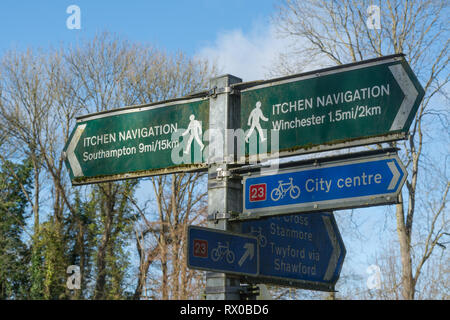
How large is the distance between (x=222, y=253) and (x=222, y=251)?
1 cm

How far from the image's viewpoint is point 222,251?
15.3 ft

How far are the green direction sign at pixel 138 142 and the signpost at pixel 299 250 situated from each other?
0.70 m

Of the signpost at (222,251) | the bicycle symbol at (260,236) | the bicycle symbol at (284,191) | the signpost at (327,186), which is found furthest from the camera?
the bicycle symbol at (260,236)

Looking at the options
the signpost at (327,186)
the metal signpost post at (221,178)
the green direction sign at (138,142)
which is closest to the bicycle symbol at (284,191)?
the signpost at (327,186)

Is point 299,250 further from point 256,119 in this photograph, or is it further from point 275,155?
point 256,119

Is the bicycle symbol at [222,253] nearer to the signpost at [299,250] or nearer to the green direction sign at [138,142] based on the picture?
the signpost at [299,250]

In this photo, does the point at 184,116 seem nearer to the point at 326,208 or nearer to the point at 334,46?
the point at 326,208

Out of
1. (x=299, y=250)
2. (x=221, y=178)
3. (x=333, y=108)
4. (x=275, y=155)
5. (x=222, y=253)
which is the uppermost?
(x=333, y=108)

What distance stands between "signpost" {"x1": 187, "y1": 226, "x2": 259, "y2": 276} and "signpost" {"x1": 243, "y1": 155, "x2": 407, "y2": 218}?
22cm

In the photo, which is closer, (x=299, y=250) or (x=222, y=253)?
(x=222, y=253)

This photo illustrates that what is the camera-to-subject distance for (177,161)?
5.41 meters

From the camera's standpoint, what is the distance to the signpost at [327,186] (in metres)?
4.39

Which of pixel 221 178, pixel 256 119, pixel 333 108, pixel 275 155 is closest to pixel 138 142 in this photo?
pixel 221 178

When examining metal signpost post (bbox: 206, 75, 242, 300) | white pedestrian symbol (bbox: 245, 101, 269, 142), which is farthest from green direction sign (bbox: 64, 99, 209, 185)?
white pedestrian symbol (bbox: 245, 101, 269, 142)
